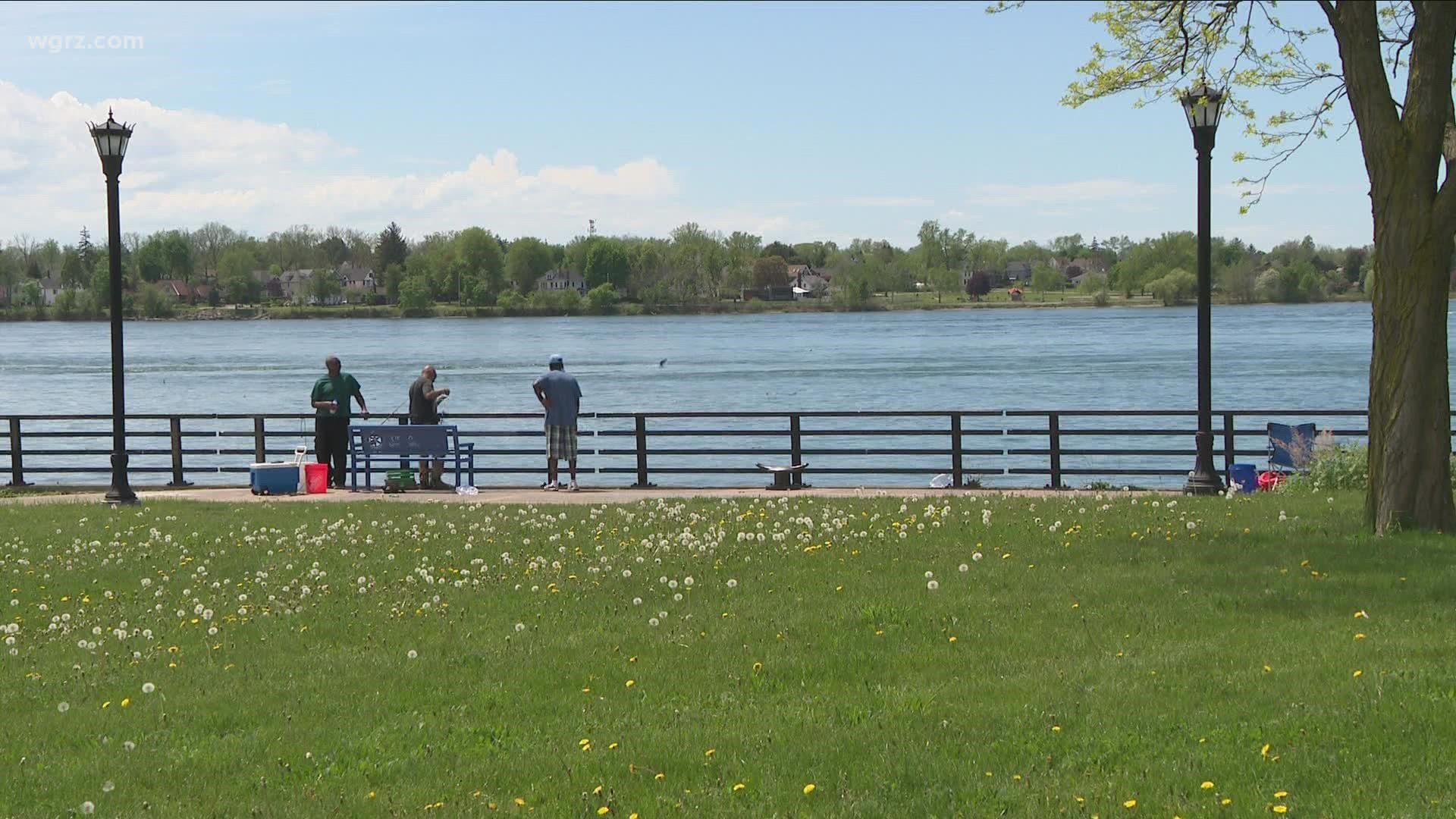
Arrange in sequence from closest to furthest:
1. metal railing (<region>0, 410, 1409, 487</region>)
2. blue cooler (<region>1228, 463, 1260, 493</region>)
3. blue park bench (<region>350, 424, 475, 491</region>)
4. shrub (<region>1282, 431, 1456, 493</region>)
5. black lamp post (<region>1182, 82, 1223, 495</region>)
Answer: shrub (<region>1282, 431, 1456, 493</region>) → black lamp post (<region>1182, 82, 1223, 495</region>) → blue cooler (<region>1228, 463, 1260, 493</region>) → blue park bench (<region>350, 424, 475, 491</region>) → metal railing (<region>0, 410, 1409, 487</region>)

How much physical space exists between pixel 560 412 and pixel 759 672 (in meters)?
12.9

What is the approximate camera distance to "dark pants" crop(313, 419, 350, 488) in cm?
2208

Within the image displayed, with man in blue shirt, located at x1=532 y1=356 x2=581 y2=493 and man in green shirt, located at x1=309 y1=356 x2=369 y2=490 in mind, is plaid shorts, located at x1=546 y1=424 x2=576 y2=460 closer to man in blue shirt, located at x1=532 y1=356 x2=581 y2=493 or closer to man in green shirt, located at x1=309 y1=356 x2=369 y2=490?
man in blue shirt, located at x1=532 y1=356 x2=581 y2=493

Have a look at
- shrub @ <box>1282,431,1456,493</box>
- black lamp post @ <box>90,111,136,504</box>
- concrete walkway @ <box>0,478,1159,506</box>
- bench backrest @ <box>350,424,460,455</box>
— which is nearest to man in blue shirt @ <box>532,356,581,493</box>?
concrete walkway @ <box>0,478,1159,506</box>

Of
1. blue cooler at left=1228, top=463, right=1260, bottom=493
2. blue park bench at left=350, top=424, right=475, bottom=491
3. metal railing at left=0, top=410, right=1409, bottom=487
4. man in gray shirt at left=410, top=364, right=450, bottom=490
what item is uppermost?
man in gray shirt at left=410, top=364, right=450, bottom=490

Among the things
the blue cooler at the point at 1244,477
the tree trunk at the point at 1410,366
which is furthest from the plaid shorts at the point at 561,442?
the tree trunk at the point at 1410,366

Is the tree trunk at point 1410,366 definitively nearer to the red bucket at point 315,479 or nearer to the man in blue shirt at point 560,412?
the man in blue shirt at point 560,412

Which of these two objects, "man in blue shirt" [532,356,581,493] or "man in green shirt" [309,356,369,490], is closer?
"man in blue shirt" [532,356,581,493]

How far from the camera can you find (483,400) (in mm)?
66250

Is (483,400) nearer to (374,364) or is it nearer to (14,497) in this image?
(374,364)

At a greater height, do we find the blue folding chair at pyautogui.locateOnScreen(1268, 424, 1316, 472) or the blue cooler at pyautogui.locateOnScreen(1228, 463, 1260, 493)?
the blue folding chair at pyautogui.locateOnScreen(1268, 424, 1316, 472)

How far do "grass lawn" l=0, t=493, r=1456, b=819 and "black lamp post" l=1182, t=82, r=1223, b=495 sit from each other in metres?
3.45

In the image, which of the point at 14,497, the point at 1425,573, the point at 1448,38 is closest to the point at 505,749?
the point at 1425,573

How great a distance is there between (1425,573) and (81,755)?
28.0 ft
